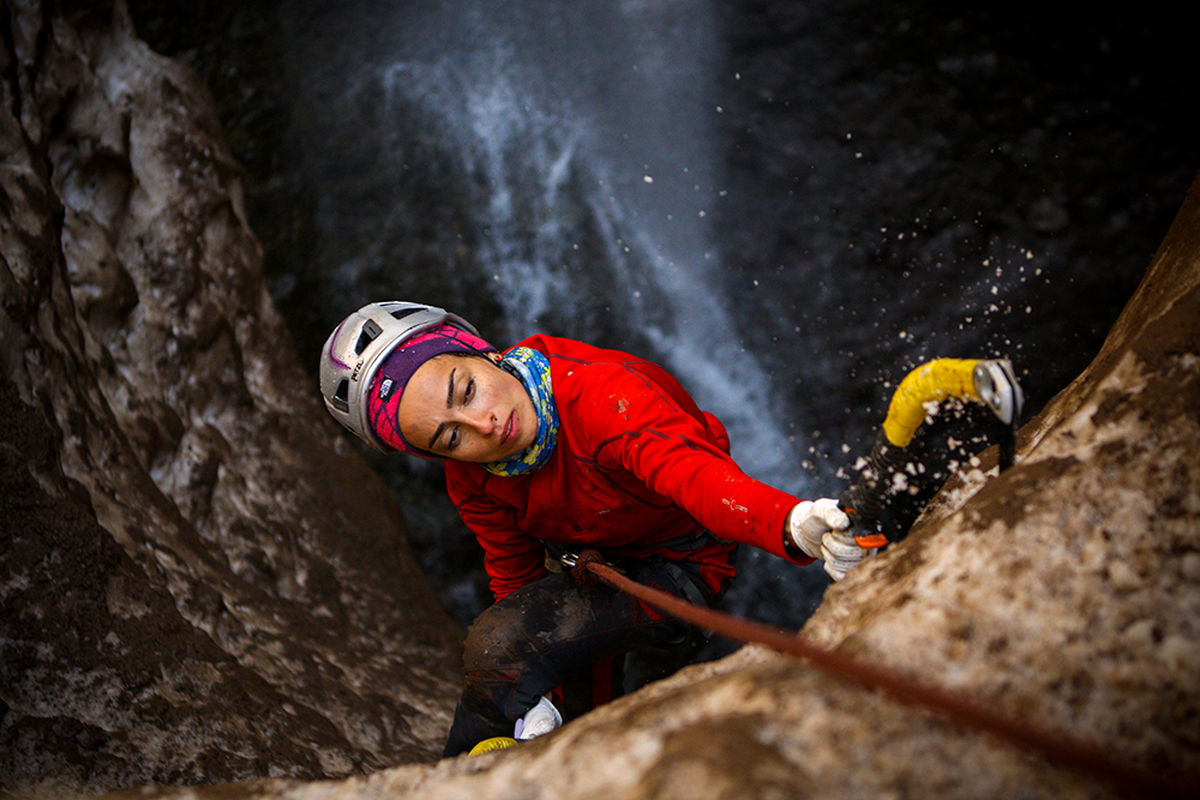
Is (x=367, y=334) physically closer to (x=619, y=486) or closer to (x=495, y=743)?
(x=619, y=486)

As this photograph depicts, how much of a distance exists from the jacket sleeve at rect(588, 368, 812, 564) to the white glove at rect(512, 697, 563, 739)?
0.69 meters

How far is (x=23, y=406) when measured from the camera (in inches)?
77.1

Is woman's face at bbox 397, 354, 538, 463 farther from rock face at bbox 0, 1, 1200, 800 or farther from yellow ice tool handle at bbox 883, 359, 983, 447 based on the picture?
yellow ice tool handle at bbox 883, 359, 983, 447

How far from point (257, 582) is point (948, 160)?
288 cm

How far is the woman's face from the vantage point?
1.75 meters

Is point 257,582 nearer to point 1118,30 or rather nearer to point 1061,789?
point 1061,789

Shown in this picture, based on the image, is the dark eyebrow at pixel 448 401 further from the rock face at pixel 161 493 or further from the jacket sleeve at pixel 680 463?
the rock face at pixel 161 493

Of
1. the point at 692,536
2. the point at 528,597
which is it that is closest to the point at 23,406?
the point at 528,597

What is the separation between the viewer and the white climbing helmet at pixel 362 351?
1867 mm

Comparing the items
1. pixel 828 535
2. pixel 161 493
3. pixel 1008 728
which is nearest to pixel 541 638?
pixel 828 535

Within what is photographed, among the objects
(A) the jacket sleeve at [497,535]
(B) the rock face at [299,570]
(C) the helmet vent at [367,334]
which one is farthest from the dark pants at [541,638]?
(C) the helmet vent at [367,334]

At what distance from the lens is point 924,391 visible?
120 cm

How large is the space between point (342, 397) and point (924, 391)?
132cm

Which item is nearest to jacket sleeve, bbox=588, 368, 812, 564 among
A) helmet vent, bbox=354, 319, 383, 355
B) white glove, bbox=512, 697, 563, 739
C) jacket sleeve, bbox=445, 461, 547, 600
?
jacket sleeve, bbox=445, 461, 547, 600
